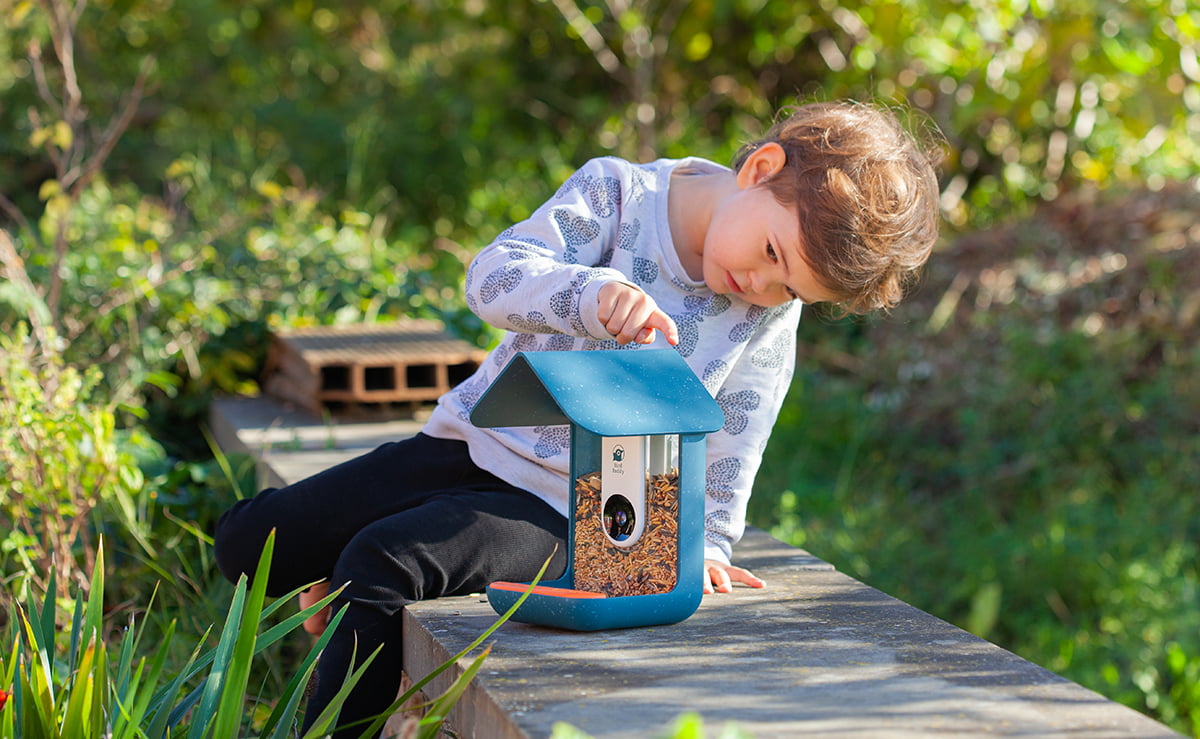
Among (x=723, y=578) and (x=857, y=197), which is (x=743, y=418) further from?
(x=857, y=197)

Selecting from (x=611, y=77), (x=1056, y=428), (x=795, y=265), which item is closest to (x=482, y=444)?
(x=795, y=265)

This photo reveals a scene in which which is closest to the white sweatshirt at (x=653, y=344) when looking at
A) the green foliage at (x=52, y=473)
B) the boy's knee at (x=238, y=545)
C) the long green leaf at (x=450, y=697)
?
the boy's knee at (x=238, y=545)

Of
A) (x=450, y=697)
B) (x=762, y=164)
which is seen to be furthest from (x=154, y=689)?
(x=762, y=164)

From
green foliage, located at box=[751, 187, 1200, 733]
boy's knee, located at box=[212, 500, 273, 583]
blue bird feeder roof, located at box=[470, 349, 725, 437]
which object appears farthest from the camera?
green foliage, located at box=[751, 187, 1200, 733]

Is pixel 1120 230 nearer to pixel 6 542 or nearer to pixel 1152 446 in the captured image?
pixel 1152 446

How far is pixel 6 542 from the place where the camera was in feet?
8.44

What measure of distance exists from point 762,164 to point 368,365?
1924mm

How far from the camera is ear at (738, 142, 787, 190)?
2066 mm

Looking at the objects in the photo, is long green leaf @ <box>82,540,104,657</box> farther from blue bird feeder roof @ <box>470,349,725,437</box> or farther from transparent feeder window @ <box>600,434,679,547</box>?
transparent feeder window @ <box>600,434,679,547</box>

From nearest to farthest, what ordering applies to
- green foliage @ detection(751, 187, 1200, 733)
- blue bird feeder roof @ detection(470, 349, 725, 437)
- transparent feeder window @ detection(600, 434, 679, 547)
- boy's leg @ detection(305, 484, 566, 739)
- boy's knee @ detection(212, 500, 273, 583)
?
1. blue bird feeder roof @ detection(470, 349, 725, 437)
2. transparent feeder window @ detection(600, 434, 679, 547)
3. boy's leg @ detection(305, 484, 566, 739)
4. boy's knee @ detection(212, 500, 273, 583)
5. green foliage @ detection(751, 187, 1200, 733)

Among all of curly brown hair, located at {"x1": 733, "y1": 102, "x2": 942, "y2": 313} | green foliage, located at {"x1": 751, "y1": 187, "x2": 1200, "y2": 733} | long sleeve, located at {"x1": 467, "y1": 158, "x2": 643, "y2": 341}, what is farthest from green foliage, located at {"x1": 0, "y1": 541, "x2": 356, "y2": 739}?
green foliage, located at {"x1": 751, "y1": 187, "x2": 1200, "y2": 733}

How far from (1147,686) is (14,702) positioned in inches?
111

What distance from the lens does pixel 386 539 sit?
195cm

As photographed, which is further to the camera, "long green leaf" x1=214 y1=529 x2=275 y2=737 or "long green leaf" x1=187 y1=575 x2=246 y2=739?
"long green leaf" x1=187 y1=575 x2=246 y2=739
